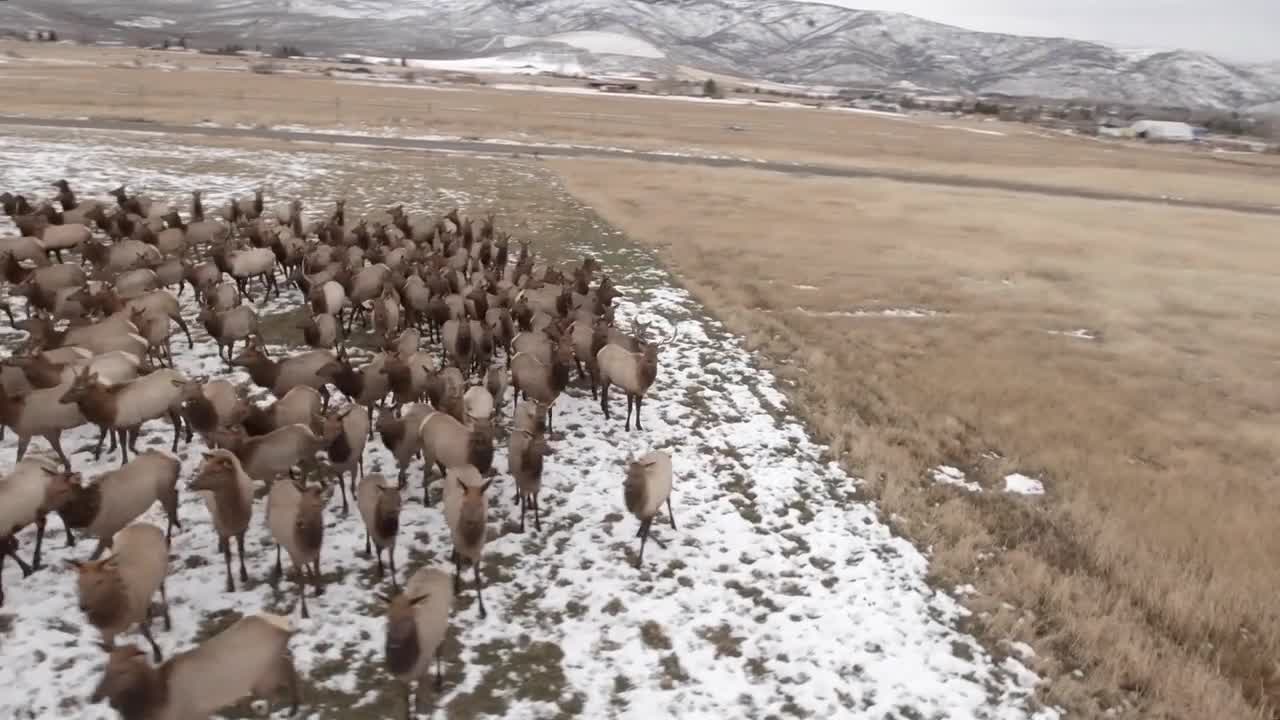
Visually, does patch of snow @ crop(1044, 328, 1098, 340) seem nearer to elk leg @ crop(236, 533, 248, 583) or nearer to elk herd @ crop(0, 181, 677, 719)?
elk herd @ crop(0, 181, 677, 719)

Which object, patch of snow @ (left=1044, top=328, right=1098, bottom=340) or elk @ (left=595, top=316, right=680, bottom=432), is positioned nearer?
elk @ (left=595, top=316, right=680, bottom=432)

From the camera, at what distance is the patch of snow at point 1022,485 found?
10891 millimetres

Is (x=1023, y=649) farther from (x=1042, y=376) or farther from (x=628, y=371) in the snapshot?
(x=1042, y=376)

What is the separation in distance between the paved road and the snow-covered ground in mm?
31999

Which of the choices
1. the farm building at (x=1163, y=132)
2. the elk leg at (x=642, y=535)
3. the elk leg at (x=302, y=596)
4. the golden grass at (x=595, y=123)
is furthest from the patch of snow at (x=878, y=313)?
the farm building at (x=1163, y=132)

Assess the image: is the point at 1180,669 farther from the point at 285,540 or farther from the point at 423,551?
the point at 285,540

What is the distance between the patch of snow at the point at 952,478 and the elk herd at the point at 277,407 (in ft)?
15.1

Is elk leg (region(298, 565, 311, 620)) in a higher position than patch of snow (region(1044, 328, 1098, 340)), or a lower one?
lower

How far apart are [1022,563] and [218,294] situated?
42.1ft

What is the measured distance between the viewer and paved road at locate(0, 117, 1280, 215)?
38281 mm

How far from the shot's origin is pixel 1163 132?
369 feet

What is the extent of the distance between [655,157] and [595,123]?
1844 centimetres

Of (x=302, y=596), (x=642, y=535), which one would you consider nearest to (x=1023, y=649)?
(x=642, y=535)

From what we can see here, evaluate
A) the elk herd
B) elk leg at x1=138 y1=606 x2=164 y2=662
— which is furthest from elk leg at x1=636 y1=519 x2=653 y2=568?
elk leg at x1=138 y1=606 x2=164 y2=662
